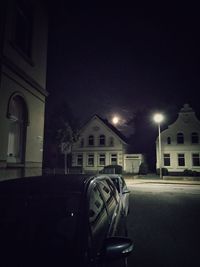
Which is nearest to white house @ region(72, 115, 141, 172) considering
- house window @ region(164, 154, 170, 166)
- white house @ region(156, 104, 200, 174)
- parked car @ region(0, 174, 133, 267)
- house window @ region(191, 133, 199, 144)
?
house window @ region(164, 154, 170, 166)

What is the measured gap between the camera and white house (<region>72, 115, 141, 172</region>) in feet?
118

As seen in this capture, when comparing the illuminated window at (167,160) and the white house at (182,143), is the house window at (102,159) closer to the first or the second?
the white house at (182,143)

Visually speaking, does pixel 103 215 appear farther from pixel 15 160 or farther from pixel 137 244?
pixel 15 160

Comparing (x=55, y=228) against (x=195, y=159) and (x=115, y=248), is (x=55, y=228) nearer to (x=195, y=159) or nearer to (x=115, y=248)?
(x=115, y=248)

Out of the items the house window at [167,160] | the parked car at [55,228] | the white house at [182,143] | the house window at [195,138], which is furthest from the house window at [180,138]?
the parked car at [55,228]

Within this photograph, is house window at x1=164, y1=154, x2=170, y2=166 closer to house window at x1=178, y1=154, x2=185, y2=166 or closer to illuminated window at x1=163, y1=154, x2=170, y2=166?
illuminated window at x1=163, y1=154, x2=170, y2=166

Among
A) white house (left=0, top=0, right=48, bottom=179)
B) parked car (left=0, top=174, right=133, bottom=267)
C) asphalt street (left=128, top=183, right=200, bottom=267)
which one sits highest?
white house (left=0, top=0, right=48, bottom=179)

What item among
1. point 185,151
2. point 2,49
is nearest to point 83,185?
point 2,49

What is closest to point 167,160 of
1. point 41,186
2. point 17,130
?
point 17,130

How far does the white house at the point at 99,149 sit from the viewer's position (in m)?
36.0

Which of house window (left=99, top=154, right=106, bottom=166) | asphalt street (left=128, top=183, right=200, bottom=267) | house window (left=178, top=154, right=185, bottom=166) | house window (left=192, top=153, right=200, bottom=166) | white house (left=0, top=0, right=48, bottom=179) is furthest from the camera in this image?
house window (left=99, top=154, right=106, bottom=166)

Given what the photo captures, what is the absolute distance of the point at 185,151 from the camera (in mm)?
32531

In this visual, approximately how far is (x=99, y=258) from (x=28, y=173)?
7.43m

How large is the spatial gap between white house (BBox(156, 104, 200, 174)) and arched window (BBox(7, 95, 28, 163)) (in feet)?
92.1
